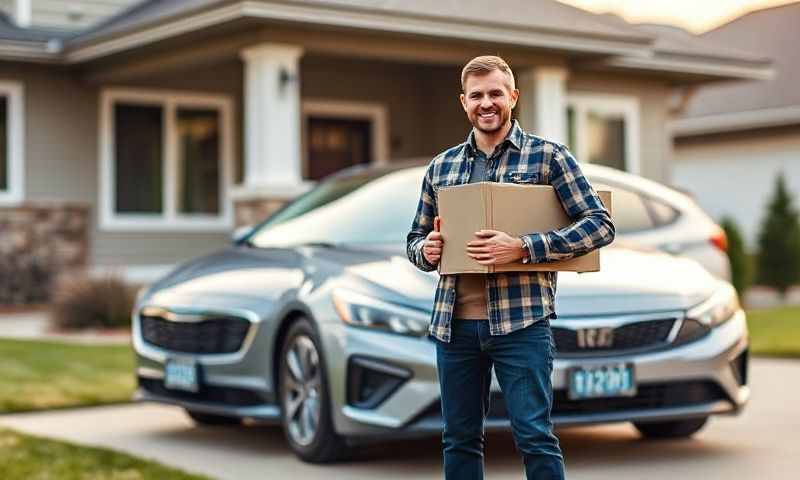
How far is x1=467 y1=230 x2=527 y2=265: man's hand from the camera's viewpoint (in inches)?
172

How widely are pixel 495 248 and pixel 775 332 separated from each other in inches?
422

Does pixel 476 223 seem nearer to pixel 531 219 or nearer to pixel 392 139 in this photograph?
pixel 531 219

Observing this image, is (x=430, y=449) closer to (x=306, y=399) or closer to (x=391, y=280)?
(x=306, y=399)

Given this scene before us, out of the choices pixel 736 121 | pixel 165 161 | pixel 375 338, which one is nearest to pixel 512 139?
pixel 375 338

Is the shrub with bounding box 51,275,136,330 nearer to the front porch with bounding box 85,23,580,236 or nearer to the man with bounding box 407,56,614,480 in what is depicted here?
the front porch with bounding box 85,23,580,236

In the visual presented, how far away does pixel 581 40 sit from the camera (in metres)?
16.9

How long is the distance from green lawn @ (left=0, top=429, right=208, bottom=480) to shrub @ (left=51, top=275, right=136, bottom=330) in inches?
298

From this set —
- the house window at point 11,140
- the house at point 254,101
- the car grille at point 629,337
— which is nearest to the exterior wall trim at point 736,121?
the house at point 254,101

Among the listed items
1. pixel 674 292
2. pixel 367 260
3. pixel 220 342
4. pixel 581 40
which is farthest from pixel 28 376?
pixel 581 40

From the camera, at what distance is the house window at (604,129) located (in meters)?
20.0

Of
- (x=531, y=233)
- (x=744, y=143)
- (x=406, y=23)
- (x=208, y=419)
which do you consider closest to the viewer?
(x=531, y=233)

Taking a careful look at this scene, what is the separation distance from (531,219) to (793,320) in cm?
1237

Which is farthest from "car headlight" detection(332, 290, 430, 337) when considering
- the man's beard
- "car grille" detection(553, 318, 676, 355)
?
the man's beard

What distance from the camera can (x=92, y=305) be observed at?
50.4 ft
